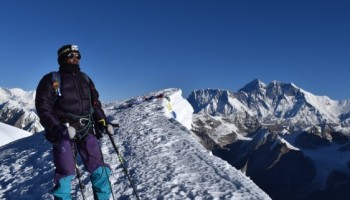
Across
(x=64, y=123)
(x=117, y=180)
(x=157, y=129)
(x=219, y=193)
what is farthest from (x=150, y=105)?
(x=64, y=123)

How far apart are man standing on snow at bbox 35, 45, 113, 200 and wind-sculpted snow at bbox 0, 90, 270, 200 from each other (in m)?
2.55

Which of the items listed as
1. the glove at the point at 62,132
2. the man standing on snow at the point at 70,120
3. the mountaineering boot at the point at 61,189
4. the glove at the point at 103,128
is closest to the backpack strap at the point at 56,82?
the man standing on snow at the point at 70,120

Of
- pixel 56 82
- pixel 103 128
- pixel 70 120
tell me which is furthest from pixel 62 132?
pixel 103 128

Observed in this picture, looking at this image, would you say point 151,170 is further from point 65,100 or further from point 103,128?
point 65,100

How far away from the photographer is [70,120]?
30.5 feet

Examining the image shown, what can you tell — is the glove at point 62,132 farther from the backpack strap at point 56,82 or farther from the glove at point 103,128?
the glove at point 103,128

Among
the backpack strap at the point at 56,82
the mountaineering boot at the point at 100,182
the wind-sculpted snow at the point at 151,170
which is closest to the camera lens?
the backpack strap at the point at 56,82

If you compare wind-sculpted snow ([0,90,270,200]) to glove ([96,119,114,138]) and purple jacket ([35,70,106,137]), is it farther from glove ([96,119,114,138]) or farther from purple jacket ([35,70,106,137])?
purple jacket ([35,70,106,137])

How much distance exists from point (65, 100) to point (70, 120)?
1.50ft

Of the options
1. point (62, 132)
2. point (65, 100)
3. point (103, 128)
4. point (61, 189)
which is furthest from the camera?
point (103, 128)

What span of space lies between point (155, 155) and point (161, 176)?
7.67 feet

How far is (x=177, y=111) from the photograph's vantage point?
3734 cm

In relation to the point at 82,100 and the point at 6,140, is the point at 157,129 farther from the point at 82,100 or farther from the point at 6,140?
the point at 6,140

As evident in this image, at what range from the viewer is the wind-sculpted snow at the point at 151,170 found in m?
11.6
